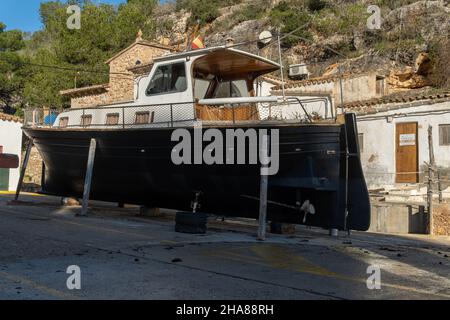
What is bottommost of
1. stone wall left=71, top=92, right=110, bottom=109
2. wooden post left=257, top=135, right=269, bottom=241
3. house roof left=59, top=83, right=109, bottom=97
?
wooden post left=257, top=135, right=269, bottom=241

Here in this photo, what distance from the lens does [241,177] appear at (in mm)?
9500

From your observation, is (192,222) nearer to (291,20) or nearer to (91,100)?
(91,100)

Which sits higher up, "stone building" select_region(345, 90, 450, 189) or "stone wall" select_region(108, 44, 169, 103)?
"stone wall" select_region(108, 44, 169, 103)

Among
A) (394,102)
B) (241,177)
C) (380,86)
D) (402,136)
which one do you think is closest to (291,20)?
(380,86)

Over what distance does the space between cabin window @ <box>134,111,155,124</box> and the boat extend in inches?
1.4

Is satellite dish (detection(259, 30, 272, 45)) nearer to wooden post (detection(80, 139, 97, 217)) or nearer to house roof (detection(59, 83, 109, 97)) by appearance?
wooden post (detection(80, 139, 97, 217))

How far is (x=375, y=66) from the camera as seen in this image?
30.0 meters

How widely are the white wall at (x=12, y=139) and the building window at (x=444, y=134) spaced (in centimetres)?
1814

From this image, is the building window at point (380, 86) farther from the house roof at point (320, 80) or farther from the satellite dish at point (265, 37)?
the satellite dish at point (265, 37)

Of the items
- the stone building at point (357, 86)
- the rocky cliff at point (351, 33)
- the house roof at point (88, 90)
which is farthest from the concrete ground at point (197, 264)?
the house roof at point (88, 90)

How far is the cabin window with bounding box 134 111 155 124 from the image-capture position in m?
10.5

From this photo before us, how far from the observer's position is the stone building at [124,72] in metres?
25.2

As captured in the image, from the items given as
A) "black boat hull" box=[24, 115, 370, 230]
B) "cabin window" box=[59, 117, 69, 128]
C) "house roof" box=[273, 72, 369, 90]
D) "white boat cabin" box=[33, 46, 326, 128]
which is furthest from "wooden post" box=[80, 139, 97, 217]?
"house roof" box=[273, 72, 369, 90]
